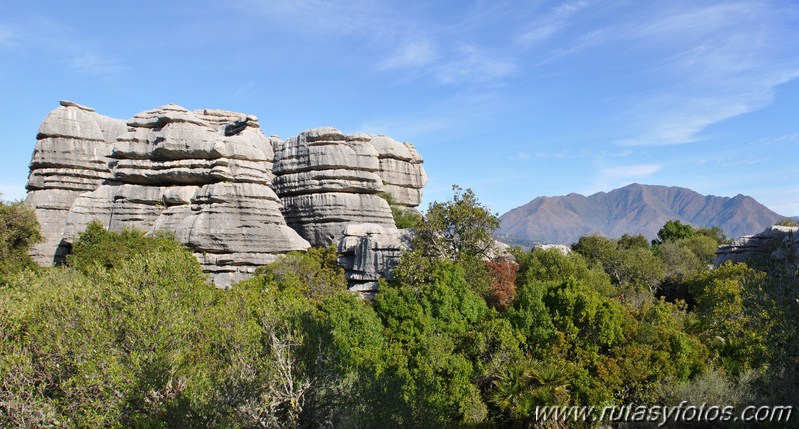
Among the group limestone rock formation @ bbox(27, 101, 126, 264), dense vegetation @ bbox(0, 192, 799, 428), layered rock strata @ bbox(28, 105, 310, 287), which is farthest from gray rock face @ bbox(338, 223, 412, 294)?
limestone rock formation @ bbox(27, 101, 126, 264)

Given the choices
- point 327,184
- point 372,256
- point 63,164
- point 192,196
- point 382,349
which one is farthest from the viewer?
point 327,184

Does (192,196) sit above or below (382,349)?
above

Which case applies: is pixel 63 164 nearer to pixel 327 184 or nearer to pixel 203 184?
pixel 203 184

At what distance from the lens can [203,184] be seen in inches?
1592

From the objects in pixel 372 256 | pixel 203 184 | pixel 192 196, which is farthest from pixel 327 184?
pixel 372 256

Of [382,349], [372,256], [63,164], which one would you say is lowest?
[382,349]

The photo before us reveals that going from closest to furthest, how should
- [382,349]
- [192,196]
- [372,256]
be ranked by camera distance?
[382,349], [372,256], [192,196]

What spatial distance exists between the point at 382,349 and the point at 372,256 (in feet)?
37.8

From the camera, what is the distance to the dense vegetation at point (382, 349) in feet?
43.2

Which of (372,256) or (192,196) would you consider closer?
(372,256)

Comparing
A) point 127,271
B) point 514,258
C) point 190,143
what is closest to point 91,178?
point 190,143

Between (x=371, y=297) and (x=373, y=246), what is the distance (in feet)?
10.8

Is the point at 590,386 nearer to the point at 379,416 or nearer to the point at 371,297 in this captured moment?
the point at 379,416

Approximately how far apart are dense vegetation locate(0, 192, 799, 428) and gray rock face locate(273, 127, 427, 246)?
1242 centimetres
